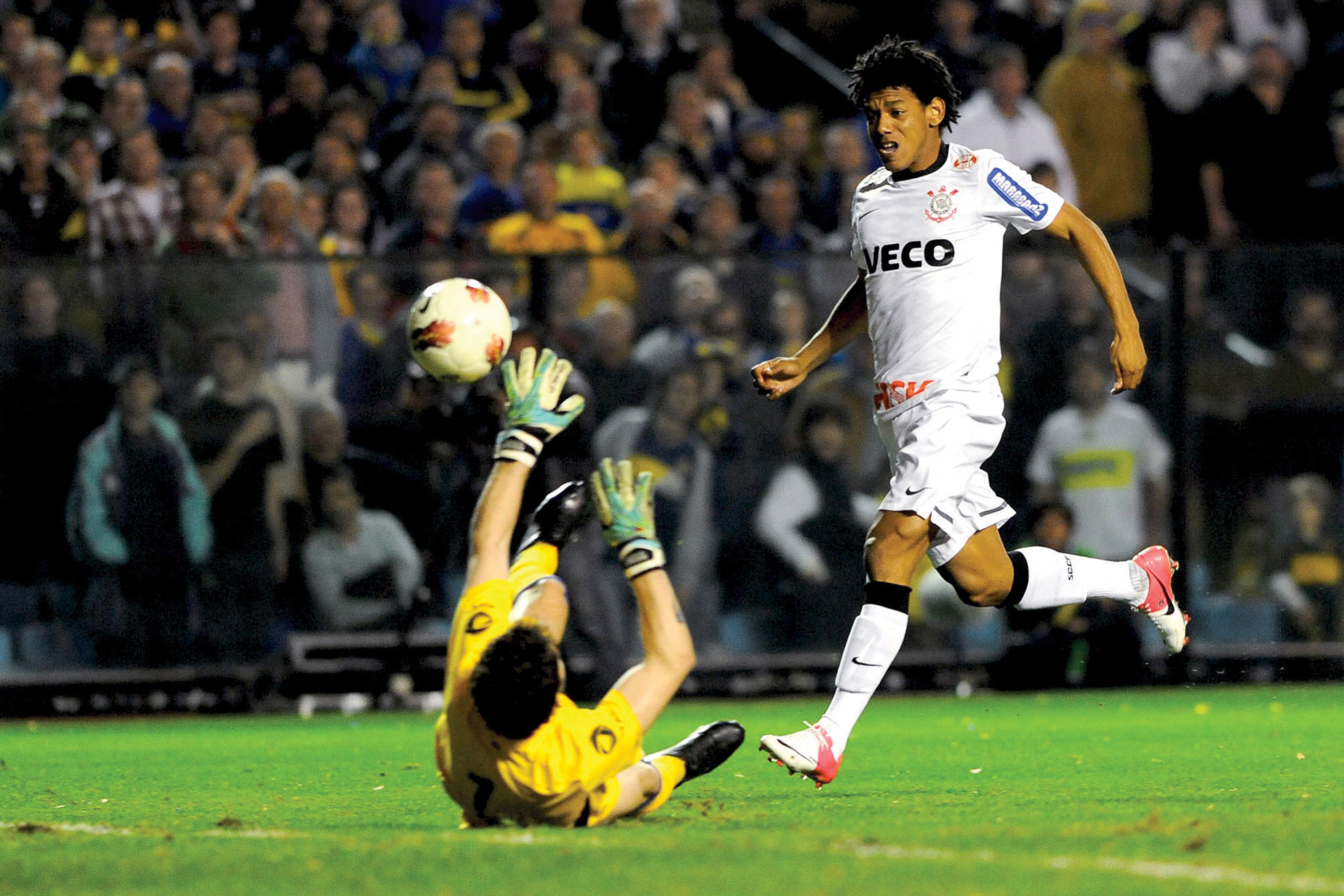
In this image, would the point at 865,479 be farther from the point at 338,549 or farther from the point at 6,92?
the point at 6,92

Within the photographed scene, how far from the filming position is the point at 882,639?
6.71 meters

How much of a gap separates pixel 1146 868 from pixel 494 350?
3228mm

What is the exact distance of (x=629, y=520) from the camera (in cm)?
626

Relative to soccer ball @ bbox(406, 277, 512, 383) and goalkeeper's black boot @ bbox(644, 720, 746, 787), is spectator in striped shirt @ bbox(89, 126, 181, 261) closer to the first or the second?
soccer ball @ bbox(406, 277, 512, 383)

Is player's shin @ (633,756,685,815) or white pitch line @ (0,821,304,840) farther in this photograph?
player's shin @ (633,756,685,815)

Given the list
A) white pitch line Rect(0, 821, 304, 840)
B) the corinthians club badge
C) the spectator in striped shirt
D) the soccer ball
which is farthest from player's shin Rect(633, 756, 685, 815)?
the spectator in striped shirt

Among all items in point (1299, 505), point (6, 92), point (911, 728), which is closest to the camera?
point (911, 728)

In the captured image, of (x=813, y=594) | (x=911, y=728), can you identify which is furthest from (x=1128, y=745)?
(x=813, y=594)

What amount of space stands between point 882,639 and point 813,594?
19.0 ft

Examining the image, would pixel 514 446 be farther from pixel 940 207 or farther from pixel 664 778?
pixel 940 207

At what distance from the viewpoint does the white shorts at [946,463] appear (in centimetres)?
677

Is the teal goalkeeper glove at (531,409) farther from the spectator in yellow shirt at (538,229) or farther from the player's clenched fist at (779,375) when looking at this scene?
the spectator in yellow shirt at (538,229)

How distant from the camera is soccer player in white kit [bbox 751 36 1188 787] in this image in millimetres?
6773

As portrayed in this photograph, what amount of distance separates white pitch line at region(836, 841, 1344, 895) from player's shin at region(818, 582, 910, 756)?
4.47ft
